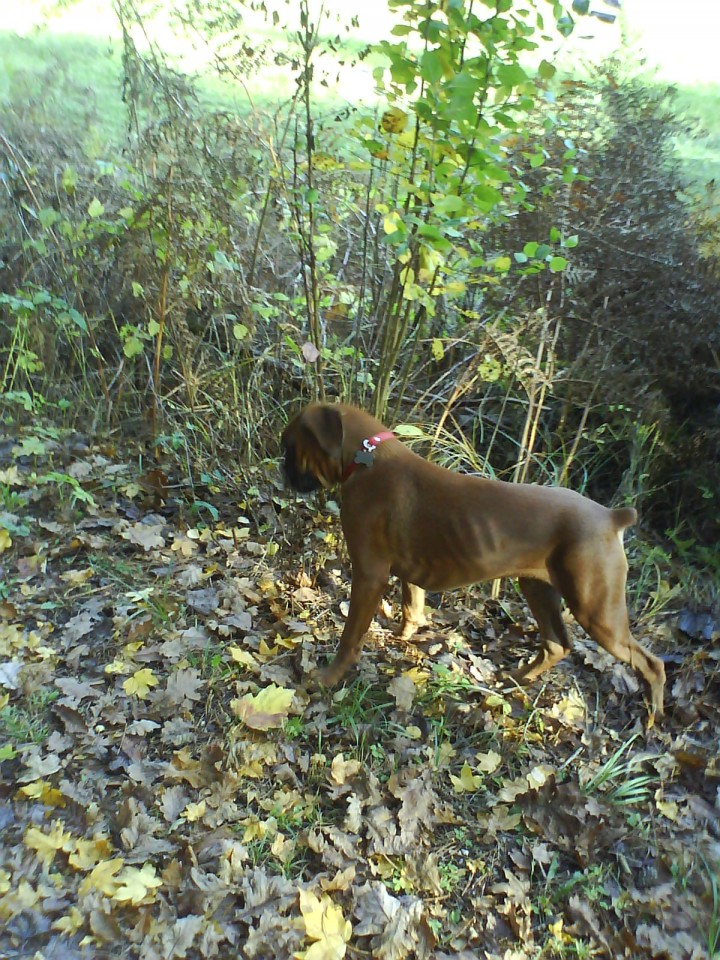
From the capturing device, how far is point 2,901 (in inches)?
92.2

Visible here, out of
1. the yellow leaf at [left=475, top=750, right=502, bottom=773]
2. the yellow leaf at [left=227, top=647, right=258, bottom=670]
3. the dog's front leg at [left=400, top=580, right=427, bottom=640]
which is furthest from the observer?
the dog's front leg at [left=400, top=580, right=427, bottom=640]

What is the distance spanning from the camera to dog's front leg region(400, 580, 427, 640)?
379 cm

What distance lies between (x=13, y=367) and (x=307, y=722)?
12.2 ft

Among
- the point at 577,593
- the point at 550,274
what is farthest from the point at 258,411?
the point at 577,593

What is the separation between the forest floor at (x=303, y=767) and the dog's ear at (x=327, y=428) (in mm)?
1091

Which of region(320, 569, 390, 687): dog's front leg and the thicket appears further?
the thicket

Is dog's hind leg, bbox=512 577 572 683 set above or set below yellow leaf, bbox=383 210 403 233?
below

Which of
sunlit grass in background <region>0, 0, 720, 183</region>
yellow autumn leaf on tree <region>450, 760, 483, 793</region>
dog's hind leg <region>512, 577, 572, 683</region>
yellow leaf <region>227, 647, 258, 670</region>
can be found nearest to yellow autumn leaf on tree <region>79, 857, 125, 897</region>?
yellow leaf <region>227, 647, 258, 670</region>

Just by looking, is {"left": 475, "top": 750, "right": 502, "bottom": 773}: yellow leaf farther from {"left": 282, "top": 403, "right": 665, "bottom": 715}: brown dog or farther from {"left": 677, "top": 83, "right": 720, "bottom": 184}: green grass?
{"left": 677, "top": 83, "right": 720, "bottom": 184}: green grass

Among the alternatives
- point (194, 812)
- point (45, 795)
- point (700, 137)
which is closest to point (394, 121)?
point (700, 137)

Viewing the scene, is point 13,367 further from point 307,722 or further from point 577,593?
point 577,593

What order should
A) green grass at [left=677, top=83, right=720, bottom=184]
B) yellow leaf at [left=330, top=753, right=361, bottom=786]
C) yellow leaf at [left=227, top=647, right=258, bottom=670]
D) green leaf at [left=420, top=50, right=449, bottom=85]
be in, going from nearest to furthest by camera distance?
green leaf at [left=420, top=50, right=449, bottom=85], yellow leaf at [left=330, top=753, right=361, bottom=786], yellow leaf at [left=227, top=647, right=258, bottom=670], green grass at [left=677, top=83, right=720, bottom=184]

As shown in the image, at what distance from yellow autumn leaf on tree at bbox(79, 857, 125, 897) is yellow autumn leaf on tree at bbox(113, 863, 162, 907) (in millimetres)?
20

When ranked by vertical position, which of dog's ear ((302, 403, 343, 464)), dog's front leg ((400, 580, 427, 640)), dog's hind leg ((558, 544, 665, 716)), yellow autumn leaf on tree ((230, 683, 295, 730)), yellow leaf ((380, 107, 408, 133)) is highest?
yellow leaf ((380, 107, 408, 133))
